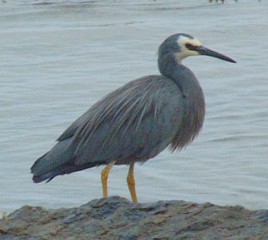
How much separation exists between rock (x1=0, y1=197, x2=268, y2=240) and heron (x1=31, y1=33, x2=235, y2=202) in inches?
91.4

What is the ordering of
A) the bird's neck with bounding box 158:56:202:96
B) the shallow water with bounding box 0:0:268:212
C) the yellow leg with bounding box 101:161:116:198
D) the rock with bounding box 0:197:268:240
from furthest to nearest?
1. the shallow water with bounding box 0:0:268:212
2. the bird's neck with bounding box 158:56:202:96
3. the yellow leg with bounding box 101:161:116:198
4. the rock with bounding box 0:197:268:240

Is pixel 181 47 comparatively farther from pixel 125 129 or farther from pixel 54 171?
pixel 54 171

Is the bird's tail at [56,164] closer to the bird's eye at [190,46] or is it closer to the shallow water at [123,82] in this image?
the shallow water at [123,82]

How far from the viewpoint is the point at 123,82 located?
13055 mm

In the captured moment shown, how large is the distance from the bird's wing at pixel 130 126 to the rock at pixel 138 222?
2.40 metres

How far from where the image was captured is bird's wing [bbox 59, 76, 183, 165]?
25.7 ft

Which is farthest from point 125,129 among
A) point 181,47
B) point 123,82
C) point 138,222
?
point 123,82

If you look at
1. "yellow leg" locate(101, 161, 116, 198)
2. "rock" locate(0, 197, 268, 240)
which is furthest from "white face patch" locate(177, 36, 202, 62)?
"rock" locate(0, 197, 268, 240)

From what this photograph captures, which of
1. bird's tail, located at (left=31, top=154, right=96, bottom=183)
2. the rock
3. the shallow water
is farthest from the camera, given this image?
the shallow water

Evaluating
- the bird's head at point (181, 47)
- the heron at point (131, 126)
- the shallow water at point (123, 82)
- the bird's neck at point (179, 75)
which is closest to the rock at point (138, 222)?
the heron at point (131, 126)

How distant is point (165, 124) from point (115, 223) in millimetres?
2844

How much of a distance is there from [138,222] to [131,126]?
9.35 ft

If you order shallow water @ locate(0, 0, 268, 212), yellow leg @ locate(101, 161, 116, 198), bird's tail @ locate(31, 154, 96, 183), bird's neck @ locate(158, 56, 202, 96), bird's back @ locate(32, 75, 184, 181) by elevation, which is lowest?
shallow water @ locate(0, 0, 268, 212)

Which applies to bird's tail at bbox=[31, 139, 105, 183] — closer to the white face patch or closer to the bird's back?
the bird's back
